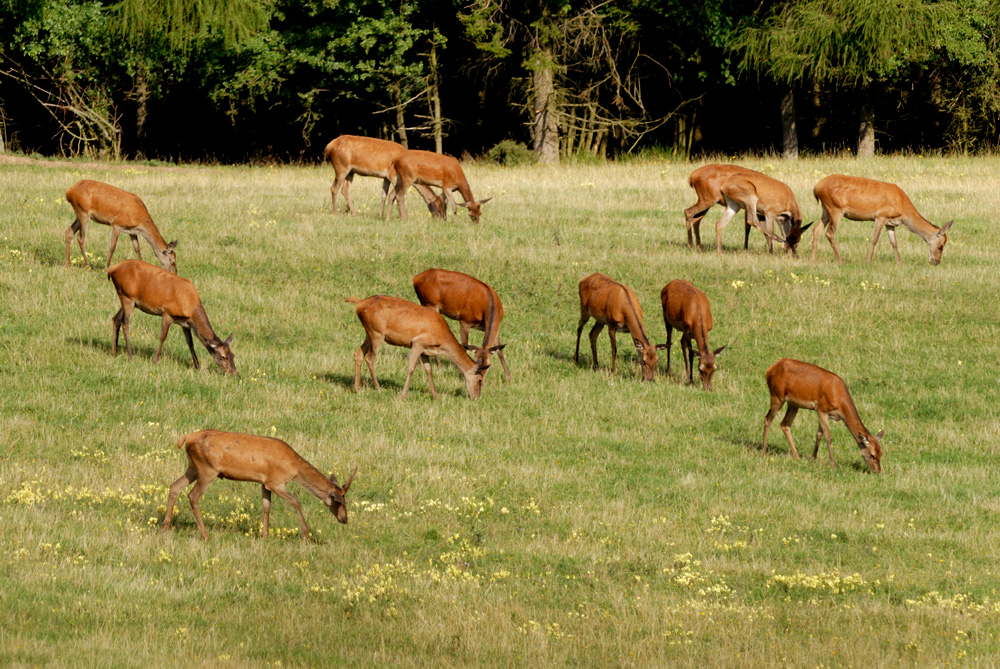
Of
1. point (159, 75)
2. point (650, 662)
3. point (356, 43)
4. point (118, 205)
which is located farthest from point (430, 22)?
point (650, 662)

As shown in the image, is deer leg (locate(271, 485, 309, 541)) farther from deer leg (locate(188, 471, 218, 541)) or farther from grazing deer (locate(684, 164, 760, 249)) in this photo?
grazing deer (locate(684, 164, 760, 249))

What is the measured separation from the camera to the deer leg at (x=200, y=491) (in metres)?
10.9

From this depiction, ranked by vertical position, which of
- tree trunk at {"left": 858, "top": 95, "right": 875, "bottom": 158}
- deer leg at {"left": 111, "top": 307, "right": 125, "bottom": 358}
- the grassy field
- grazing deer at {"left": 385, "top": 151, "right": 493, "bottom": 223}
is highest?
tree trunk at {"left": 858, "top": 95, "right": 875, "bottom": 158}

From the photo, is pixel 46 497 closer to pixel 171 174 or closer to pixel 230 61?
pixel 171 174

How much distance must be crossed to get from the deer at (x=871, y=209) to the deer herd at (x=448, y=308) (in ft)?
0.07

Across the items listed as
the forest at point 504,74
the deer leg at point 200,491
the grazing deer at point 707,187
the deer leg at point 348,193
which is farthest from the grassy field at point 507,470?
the forest at point 504,74

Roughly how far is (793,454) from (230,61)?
111 feet

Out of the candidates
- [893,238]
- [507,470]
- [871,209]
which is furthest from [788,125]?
[507,470]

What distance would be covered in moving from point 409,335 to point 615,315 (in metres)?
3.21

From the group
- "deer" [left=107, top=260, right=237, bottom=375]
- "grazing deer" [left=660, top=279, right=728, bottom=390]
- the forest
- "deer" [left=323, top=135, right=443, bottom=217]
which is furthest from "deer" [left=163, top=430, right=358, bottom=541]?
the forest

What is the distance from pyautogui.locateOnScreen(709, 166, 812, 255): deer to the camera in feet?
77.1

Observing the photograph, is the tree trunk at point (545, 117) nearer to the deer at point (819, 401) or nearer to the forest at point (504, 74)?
the forest at point (504, 74)

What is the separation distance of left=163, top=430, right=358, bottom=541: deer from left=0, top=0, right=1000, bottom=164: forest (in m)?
30.0

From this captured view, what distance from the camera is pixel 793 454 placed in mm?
14523
